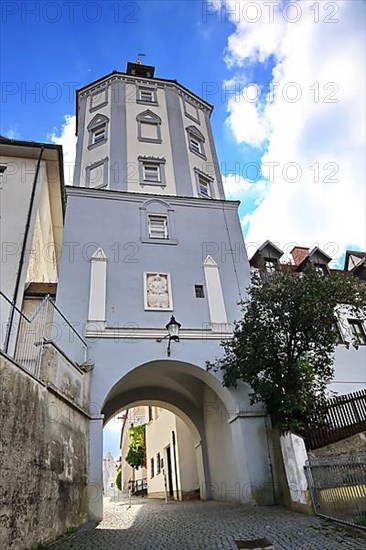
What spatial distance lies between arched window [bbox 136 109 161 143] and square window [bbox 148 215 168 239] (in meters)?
4.83

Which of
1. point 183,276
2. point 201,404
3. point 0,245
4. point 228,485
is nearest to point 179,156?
point 183,276

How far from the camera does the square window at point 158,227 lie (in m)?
14.1

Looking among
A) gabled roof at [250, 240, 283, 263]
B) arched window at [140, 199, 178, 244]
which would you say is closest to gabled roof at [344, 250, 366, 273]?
gabled roof at [250, 240, 283, 263]

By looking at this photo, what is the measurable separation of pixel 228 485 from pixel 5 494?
336 inches

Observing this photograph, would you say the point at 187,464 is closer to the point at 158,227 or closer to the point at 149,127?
the point at 158,227

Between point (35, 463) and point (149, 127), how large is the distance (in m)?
15.7

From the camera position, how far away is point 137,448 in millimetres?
26438

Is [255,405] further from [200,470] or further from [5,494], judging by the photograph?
[5,494]

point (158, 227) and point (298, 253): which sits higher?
point (298, 253)

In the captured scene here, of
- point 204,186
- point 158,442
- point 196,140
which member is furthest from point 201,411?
point 196,140

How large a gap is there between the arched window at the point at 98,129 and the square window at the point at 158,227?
5678mm

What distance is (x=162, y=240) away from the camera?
1386 centimetres

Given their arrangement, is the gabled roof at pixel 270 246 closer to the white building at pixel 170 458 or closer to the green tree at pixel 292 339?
the green tree at pixel 292 339

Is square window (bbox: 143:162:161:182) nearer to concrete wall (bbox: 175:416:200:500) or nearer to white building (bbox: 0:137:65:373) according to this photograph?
white building (bbox: 0:137:65:373)
